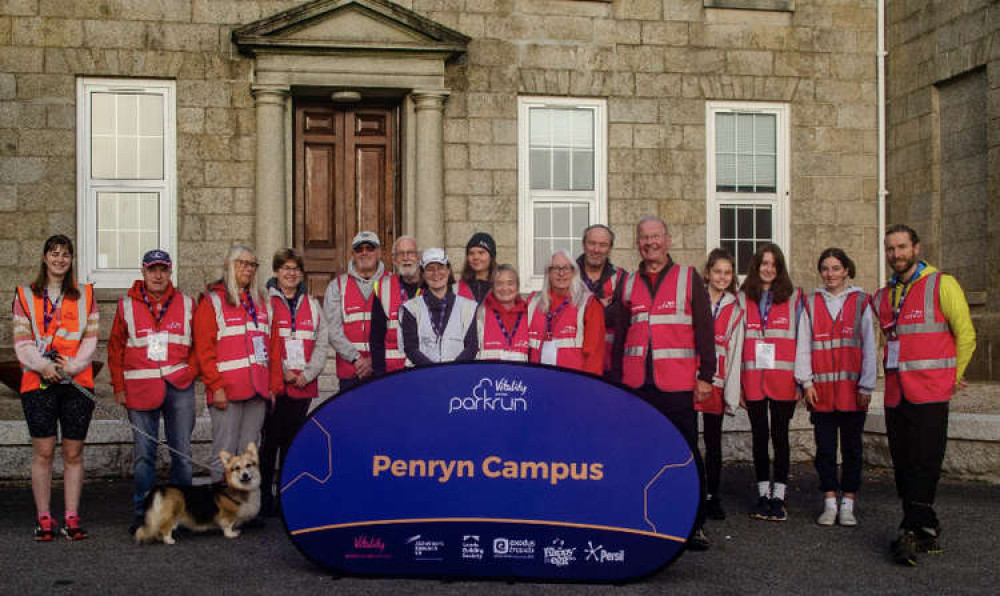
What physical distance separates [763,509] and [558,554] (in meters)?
2.49

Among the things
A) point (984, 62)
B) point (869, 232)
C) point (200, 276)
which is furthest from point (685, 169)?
point (200, 276)

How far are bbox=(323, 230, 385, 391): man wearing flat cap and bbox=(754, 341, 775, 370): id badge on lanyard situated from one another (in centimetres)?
266

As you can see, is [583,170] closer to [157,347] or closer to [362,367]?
[362,367]

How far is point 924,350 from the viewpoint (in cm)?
644

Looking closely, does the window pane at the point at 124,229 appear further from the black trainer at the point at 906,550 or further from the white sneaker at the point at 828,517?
the black trainer at the point at 906,550

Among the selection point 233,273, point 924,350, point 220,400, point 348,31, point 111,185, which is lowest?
point 220,400

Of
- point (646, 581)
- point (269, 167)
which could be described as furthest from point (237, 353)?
point (269, 167)

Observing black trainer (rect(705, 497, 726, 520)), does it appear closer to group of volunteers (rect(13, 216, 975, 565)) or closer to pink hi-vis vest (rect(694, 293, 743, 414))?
group of volunteers (rect(13, 216, 975, 565))

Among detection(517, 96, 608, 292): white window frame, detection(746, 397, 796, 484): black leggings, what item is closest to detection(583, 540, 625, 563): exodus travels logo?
detection(746, 397, 796, 484): black leggings

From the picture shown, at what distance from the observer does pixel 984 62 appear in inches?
490

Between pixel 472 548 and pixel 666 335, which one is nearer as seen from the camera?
pixel 472 548

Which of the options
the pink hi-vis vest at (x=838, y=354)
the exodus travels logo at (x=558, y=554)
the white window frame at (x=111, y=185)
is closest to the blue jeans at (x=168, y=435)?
the exodus travels logo at (x=558, y=554)

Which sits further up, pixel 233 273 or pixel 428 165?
pixel 428 165

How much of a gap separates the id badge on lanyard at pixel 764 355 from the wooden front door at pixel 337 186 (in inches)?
238
